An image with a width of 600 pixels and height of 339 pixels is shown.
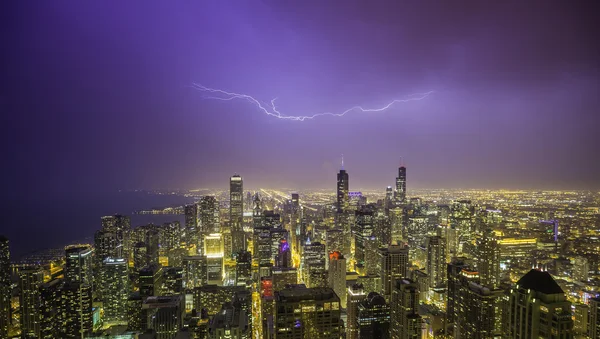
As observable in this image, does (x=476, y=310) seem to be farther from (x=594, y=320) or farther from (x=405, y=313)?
(x=594, y=320)

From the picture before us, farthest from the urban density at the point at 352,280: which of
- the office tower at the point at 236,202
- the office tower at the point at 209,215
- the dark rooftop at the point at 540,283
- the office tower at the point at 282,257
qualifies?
the office tower at the point at 236,202

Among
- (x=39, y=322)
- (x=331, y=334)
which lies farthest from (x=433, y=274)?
(x=39, y=322)

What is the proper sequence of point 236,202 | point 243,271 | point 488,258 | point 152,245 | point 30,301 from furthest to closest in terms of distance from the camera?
point 236,202
point 152,245
point 243,271
point 488,258
point 30,301

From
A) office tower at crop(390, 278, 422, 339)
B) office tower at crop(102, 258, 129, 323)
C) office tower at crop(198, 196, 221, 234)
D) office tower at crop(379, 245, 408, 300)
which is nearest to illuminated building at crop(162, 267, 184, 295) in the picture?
office tower at crop(102, 258, 129, 323)

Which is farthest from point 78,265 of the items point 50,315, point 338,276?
point 338,276

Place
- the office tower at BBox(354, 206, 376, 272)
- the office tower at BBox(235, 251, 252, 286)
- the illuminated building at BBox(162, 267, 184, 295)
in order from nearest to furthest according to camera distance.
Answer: the illuminated building at BBox(162, 267, 184, 295) → the office tower at BBox(235, 251, 252, 286) → the office tower at BBox(354, 206, 376, 272)

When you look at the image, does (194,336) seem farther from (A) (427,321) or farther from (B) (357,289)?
(A) (427,321)

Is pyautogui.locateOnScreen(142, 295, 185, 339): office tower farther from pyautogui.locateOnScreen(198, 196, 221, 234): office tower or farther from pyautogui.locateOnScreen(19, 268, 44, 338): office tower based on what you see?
pyautogui.locateOnScreen(198, 196, 221, 234): office tower
